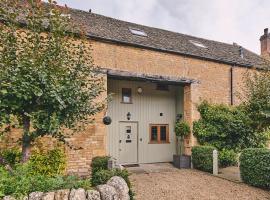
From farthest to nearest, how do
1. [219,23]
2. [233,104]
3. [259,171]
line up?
1. [219,23]
2. [233,104]
3. [259,171]

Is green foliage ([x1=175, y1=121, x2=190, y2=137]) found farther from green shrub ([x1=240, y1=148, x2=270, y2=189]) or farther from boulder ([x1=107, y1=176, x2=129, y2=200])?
boulder ([x1=107, y1=176, x2=129, y2=200])

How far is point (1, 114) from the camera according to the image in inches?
228

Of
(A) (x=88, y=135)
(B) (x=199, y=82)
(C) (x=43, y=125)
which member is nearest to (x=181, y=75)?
(B) (x=199, y=82)

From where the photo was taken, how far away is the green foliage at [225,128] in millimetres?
12570

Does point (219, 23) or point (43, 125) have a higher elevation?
point (219, 23)

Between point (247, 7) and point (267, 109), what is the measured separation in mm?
5747

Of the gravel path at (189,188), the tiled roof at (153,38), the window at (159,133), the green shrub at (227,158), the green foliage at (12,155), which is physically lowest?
the gravel path at (189,188)

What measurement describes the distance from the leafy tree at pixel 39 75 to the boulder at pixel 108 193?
5.99ft

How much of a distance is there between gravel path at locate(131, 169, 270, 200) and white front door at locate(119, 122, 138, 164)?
2.35 metres

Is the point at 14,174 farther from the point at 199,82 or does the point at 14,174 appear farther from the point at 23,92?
the point at 199,82

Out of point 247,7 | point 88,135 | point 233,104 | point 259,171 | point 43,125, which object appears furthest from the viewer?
point 233,104

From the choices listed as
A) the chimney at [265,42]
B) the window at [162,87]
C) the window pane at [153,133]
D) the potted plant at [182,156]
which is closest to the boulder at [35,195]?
the potted plant at [182,156]

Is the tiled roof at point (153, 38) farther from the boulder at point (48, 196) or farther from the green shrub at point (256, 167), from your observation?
the boulder at point (48, 196)

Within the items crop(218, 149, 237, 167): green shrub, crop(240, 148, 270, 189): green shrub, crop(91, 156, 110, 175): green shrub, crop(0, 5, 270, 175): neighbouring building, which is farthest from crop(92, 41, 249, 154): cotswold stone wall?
crop(91, 156, 110, 175): green shrub
